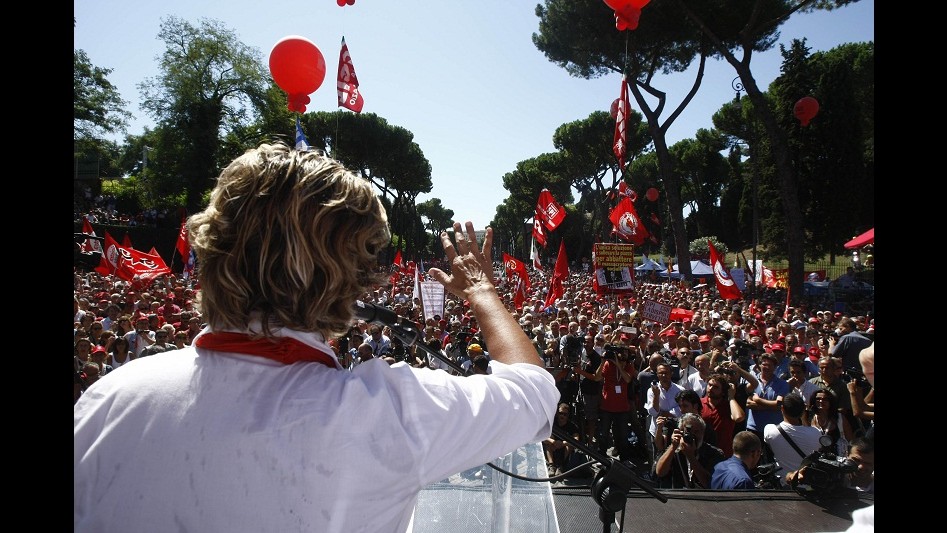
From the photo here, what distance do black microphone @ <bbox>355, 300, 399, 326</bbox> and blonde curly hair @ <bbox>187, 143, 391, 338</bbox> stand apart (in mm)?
374

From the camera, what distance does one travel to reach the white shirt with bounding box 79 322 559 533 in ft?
2.67

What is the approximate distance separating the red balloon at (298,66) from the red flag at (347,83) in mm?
2467

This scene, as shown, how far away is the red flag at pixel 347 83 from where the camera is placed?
23.1ft

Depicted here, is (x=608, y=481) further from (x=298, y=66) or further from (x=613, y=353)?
(x=613, y=353)

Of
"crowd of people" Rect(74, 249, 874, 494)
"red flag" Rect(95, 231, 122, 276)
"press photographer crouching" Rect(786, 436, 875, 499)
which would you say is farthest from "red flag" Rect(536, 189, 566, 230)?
"press photographer crouching" Rect(786, 436, 875, 499)

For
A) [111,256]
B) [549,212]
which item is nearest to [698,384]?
[549,212]

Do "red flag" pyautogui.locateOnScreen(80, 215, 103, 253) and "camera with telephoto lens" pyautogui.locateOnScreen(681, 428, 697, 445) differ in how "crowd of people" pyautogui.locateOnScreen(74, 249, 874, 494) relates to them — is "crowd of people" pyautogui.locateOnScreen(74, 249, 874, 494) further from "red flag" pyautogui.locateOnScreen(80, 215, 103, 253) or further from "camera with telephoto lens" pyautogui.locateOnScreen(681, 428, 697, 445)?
"red flag" pyautogui.locateOnScreen(80, 215, 103, 253)

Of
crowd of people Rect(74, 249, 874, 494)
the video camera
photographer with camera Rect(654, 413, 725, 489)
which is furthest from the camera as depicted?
crowd of people Rect(74, 249, 874, 494)

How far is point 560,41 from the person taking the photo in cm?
2159

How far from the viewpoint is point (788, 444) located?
445cm

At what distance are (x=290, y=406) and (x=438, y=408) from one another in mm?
224

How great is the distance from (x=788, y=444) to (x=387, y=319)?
426 centimetres
